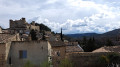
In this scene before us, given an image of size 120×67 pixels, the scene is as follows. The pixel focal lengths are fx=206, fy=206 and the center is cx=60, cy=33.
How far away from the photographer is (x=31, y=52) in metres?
21.1

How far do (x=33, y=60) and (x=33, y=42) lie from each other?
185 centimetres

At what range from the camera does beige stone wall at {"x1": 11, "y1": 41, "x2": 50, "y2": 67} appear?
20984 mm

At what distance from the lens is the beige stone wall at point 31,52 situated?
20984 mm

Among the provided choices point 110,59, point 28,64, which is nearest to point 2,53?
point 28,64

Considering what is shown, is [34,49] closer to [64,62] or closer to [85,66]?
[64,62]

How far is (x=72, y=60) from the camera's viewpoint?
25.3 meters

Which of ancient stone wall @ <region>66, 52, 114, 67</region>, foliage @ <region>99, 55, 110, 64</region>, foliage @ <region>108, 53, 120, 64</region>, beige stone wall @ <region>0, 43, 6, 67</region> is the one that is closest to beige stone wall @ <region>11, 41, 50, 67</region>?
beige stone wall @ <region>0, 43, 6, 67</region>

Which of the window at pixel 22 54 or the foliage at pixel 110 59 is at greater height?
the window at pixel 22 54

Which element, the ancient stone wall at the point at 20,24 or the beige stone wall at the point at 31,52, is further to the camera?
the ancient stone wall at the point at 20,24

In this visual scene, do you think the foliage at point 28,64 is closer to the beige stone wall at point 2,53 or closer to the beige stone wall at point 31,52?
the beige stone wall at point 31,52

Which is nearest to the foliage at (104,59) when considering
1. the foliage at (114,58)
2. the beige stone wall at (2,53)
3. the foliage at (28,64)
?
the foliage at (114,58)

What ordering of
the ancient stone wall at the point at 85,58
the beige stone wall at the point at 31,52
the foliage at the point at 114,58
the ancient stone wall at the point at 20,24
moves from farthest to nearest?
the ancient stone wall at the point at 20,24 → the ancient stone wall at the point at 85,58 → the foliage at the point at 114,58 → the beige stone wall at the point at 31,52

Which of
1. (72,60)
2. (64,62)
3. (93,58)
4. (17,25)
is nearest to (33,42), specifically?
(64,62)

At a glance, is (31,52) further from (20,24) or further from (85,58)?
(20,24)
